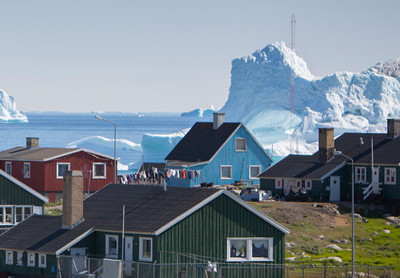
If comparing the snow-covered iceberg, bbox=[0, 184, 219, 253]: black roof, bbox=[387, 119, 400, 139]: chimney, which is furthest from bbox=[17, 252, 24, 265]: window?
the snow-covered iceberg

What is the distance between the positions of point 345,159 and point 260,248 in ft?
97.0

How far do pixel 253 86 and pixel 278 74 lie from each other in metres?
4.79

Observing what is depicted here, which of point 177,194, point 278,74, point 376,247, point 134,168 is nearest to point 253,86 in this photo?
point 278,74

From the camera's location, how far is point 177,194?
117ft

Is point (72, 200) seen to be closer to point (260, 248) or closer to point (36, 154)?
point (260, 248)

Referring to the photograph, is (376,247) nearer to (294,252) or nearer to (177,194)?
(294,252)

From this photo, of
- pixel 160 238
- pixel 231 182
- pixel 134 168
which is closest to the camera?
pixel 160 238

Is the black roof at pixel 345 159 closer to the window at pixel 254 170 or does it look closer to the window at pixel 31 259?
the window at pixel 254 170

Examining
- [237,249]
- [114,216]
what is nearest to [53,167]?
[114,216]

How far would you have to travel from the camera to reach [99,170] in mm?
67562

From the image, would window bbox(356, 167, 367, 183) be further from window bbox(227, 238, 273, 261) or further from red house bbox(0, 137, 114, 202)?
window bbox(227, 238, 273, 261)

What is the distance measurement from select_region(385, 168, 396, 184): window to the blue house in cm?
1356

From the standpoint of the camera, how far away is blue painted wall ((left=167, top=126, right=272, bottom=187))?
7006 cm

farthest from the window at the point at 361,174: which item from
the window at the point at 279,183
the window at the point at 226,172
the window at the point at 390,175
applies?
the window at the point at 226,172
